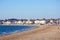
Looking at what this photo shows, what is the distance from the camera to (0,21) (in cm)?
18775

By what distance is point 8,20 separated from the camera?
19338 centimetres

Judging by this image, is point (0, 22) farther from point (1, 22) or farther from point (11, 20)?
point (11, 20)

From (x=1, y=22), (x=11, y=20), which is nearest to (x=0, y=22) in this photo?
(x=1, y=22)

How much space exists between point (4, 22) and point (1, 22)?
3329mm

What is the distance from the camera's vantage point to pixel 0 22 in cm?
18362

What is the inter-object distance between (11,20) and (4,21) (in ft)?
27.0

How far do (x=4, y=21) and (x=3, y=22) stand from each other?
9.79 feet

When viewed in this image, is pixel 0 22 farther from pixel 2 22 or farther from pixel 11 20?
pixel 11 20

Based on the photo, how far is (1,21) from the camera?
188375mm

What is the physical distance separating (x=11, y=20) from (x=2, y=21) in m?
9.54

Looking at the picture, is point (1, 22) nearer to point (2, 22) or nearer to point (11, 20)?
point (2, 22)

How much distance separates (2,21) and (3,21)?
1012 mm

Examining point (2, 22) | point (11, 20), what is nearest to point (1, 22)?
point (2, 22)

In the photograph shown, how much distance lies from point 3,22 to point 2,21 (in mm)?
4532
